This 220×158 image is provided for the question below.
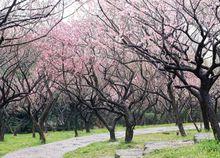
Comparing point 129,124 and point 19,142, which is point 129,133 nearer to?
point 129,124

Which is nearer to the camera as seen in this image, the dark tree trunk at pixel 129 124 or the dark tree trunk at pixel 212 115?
the dark tree trunk at pixel 212 115

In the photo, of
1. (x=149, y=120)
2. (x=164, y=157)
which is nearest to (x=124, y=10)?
(x=164, y=157)

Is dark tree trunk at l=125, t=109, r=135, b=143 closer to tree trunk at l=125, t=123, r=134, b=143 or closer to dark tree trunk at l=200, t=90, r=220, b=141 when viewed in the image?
tree trunk at l=125, t=123, r=134, b=143

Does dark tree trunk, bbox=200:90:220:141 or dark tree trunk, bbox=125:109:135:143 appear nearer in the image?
dark tree trunk, bbox=200:90:220:141

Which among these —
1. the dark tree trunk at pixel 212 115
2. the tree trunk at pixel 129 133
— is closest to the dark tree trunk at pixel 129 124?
the tree trunk at pixel 129 133

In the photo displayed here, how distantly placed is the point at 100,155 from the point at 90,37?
29.6 feet

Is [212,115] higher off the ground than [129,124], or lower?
lower

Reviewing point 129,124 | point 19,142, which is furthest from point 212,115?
point 19,142

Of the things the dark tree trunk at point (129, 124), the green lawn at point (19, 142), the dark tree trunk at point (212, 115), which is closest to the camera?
the dark tree trunk at point (212, 115)

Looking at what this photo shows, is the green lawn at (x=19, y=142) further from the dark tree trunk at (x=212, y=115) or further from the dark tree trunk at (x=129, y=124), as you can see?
the dark tree trunk at (x=212, y=115)

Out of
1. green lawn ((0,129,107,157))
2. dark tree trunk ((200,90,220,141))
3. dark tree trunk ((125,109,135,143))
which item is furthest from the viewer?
green lawn ((0,129,107,157))

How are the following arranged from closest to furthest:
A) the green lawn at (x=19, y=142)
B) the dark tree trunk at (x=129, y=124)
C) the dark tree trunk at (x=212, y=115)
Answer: the dark tree trunk at (x=212, y=115), the dark tree trunk at (x=129, y=124), the green lawn at (x=19, y=142)

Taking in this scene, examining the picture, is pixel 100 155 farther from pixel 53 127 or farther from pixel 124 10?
pixel 53 127

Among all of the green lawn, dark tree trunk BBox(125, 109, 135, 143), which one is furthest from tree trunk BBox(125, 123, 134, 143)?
the green lawn
